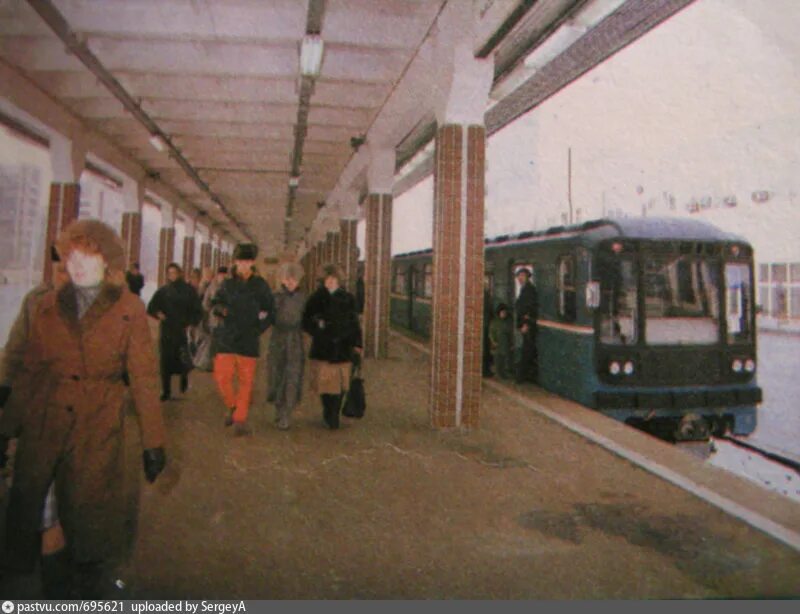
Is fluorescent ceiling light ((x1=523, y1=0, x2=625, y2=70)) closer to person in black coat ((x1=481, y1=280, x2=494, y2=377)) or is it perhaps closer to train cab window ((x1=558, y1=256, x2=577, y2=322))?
train cab window ((x1=558, y1=256, x2=577, y2=322))

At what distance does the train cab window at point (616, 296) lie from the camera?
8109 mm

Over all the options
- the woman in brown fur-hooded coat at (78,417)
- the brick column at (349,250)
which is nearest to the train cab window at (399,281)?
the brick column at (349,250)

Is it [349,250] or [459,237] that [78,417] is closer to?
[459,237]

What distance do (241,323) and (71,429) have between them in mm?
3552

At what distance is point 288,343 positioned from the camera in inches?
260

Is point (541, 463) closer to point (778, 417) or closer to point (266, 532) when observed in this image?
point (266, 532)

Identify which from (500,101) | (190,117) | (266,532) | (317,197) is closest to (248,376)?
(266,532)

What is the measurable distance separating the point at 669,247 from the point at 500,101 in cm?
367

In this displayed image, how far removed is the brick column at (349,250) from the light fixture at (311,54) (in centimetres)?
873

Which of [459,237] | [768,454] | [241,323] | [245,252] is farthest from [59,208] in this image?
[768,454]

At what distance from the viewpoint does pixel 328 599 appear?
3.07m

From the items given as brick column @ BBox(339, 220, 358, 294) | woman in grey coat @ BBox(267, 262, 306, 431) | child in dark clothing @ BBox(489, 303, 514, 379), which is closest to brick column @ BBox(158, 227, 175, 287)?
brick column @ BBox(339, 220, 358, 294)

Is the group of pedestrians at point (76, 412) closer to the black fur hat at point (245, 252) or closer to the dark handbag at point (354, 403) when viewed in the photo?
the black fur hat at point (245, 252)

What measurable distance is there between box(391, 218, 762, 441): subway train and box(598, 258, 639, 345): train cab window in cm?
1
